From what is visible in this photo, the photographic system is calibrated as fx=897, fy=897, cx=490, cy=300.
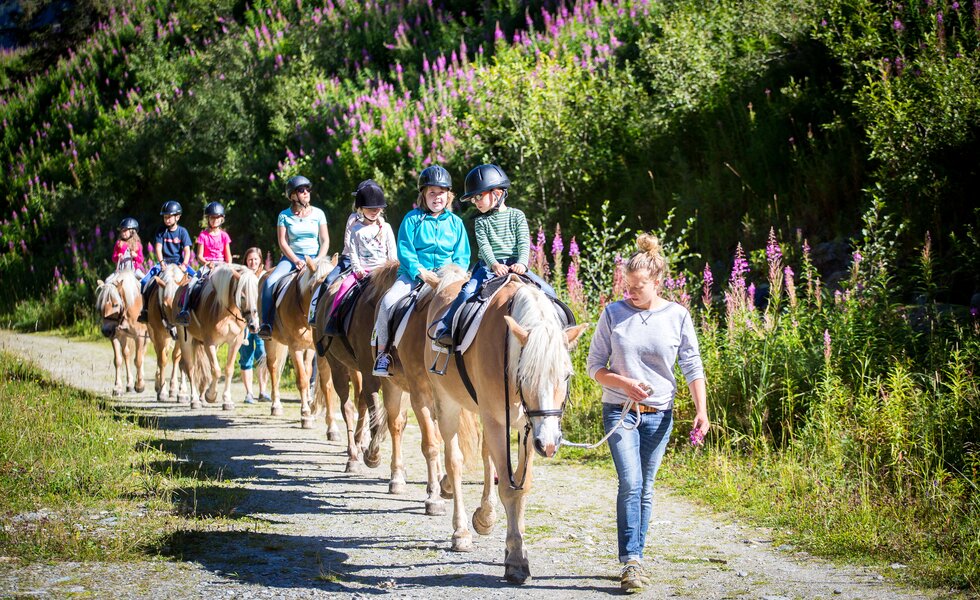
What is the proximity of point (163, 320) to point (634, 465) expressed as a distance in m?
10.9

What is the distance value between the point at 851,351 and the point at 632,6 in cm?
1318

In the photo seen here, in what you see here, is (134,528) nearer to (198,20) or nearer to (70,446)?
(70,446)

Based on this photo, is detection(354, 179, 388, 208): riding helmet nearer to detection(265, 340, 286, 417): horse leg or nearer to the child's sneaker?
the child's sneaker

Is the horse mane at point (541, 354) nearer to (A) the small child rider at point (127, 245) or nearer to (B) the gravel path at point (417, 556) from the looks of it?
(B) the gravel path at point (417, 556)

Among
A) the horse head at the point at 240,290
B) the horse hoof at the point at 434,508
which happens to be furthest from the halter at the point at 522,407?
the horse head at the point at 240,290

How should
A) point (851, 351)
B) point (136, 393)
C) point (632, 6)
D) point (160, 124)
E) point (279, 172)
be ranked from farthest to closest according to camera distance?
point (160, 124) → point (279, 172) → point (632, 6) → point (136, 393) → point (851, 351)

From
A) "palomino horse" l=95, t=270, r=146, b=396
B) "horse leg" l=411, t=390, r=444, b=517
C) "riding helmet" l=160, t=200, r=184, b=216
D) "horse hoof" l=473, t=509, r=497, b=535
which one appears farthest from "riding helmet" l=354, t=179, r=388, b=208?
"palomino horse" l=95, t=270, r=146, b=396

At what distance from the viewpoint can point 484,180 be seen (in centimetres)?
637

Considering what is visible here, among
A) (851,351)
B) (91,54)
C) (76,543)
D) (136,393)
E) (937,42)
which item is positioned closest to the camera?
(76,543)

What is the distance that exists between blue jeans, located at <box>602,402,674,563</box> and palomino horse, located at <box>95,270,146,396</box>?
440 inches

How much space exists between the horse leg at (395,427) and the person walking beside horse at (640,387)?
2.94 meters

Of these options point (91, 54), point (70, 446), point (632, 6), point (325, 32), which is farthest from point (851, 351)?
point (91, 54)

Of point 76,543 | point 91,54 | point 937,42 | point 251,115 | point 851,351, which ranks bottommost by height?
point 76,543

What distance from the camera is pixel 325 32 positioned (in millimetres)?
25766
